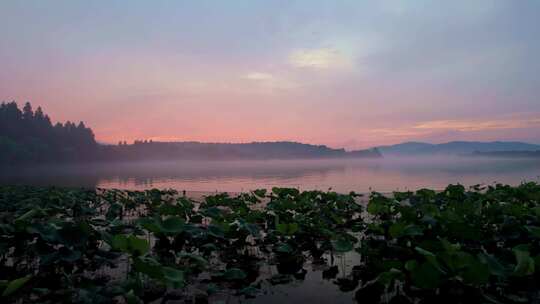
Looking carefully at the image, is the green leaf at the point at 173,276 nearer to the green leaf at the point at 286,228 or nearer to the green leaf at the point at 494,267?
the green leaf at the point at 286,228

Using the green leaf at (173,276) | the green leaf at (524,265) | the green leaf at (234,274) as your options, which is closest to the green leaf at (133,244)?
the green leaf at (173,276)

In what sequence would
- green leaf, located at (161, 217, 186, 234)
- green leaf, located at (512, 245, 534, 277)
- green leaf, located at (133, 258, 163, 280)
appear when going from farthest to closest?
green leaf, located at (161, 217, 186, 234) < green leaf, located at (133, 258, 163, 280) < green leaf, located at (512, 245, 534, 277)

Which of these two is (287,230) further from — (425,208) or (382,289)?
(425,208)

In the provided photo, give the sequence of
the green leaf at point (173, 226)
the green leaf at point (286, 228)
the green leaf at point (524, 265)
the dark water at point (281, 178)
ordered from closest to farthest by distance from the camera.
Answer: the green leaf at point (524, 265)
the green leaf at point (173, 226)
the green leaf at point (286, 228)
the dark water at point (281, 178)

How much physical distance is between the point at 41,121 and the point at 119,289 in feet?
402

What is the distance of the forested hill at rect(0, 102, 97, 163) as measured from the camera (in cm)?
8738

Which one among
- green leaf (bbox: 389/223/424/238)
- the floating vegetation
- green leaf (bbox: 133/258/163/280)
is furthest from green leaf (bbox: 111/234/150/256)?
green leaf (bbox: 389/223/424/238)

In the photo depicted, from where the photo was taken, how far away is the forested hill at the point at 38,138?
87.4 metres

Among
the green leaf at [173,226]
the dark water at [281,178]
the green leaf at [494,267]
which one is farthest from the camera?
the dark water at [281,178]

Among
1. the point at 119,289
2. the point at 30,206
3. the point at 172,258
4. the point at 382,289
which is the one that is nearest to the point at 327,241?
the point at 382,289

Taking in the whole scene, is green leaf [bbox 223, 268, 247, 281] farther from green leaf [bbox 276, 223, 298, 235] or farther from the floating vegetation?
green leaf [bbox 276, 223, 298, 235]

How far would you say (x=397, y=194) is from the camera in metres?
14.1

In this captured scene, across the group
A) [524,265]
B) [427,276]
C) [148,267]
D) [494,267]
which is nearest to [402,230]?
[494,267]

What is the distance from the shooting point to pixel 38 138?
100 meters
